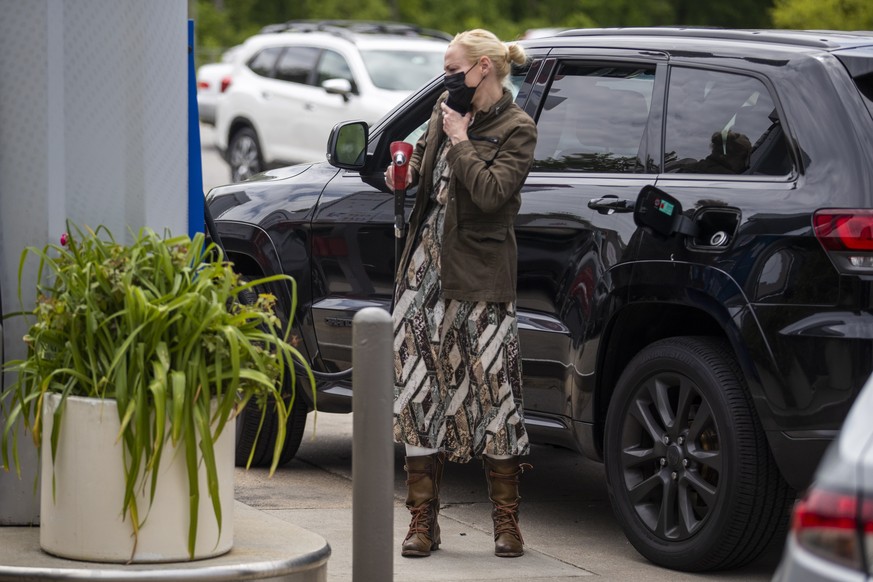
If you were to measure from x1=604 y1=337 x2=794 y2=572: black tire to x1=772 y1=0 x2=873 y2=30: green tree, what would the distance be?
67.1 ft

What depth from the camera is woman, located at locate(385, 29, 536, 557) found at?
5410 millimetres

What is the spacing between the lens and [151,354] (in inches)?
169

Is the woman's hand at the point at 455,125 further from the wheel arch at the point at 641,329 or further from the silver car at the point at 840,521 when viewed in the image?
the silver car at the point at 840,521

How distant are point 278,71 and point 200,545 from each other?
623 inches

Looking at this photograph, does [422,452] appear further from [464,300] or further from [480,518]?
[480,518]

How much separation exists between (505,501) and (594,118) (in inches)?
58.0

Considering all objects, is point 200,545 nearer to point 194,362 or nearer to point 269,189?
point 194,362

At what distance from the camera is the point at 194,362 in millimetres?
4246

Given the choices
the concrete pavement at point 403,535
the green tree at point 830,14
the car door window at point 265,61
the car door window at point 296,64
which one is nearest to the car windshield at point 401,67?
the car door window at point 296,64

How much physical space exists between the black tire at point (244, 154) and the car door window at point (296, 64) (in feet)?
2.92

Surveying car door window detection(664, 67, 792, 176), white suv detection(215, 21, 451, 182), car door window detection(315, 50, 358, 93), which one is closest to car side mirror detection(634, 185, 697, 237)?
car door window detection(664, 67, 792, 176)

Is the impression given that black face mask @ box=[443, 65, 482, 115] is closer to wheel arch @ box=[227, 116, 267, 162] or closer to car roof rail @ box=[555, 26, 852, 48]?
car roof rail @ box=[555, 26, 852, 48]

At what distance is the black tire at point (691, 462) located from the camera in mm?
5230

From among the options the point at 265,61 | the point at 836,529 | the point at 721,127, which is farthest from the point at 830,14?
the point at 836,529
